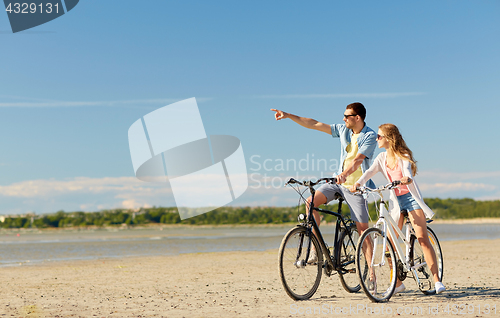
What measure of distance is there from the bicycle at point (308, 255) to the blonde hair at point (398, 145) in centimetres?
92

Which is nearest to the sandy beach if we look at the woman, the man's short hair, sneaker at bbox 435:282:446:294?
sneaker at bbox 435:282:446:294

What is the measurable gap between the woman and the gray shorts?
0.27m

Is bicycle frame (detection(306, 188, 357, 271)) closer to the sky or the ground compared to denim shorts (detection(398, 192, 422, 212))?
closer to the ground

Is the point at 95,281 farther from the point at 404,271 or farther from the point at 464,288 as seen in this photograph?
the point at 464,288

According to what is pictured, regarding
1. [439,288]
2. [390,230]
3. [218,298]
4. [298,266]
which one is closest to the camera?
[298,266]

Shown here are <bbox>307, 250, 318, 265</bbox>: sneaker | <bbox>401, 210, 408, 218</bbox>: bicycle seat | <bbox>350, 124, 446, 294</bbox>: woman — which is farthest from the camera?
<bbox>401, 210, 408, 218</bbox>: bicycle seat

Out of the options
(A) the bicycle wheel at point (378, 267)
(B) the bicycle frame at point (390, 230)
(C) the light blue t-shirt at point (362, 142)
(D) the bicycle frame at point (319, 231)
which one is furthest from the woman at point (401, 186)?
(D) the bicycle frame at point (319, 231)

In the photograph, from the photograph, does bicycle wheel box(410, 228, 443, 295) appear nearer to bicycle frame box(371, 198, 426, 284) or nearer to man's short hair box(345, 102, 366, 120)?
bicycle frame box(371, 198, 426, 284)

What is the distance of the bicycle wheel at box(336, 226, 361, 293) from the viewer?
Answer: 618 cm

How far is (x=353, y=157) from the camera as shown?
20.2 feet

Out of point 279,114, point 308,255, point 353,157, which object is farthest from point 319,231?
point 279,114

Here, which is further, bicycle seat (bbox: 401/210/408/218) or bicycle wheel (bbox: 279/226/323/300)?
bicycle seat (bbox: 401/210/408/218)

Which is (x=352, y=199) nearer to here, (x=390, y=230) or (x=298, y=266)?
(x=390, y=230)

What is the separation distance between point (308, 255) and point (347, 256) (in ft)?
2.43
